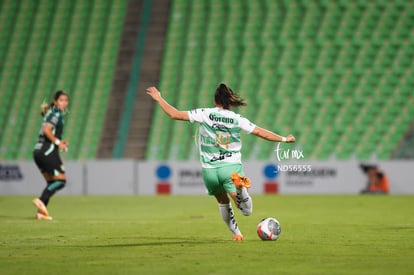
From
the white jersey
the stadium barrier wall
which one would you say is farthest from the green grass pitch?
the stadium barrier wall

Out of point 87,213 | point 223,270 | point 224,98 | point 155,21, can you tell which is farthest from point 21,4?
point 223,270

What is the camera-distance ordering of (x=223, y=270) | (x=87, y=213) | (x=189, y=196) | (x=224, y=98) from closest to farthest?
1. (x=223, y=270)
2. (x=224, y=98)
3. (x=87, y=213)
4. (x=189, y=196)

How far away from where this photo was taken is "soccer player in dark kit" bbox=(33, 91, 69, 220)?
15.7 meters

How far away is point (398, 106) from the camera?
29281mm

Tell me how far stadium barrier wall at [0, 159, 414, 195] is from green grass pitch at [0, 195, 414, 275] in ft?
15.4

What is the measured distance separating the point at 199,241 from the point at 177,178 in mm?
14375

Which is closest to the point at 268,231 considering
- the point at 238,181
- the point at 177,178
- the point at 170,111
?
the point at 238,181

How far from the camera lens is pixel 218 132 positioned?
10.9 m

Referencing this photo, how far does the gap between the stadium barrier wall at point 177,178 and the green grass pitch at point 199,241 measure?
15.4ft

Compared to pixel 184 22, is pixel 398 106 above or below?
below

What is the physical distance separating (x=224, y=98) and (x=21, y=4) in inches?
1012

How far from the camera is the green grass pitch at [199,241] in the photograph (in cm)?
847

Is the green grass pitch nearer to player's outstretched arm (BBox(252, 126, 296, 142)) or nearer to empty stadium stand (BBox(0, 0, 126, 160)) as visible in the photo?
player's outstretched arm (BBox(252, 126, 296, 142))

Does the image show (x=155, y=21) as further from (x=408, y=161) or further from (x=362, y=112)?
(x=408, y=161)
